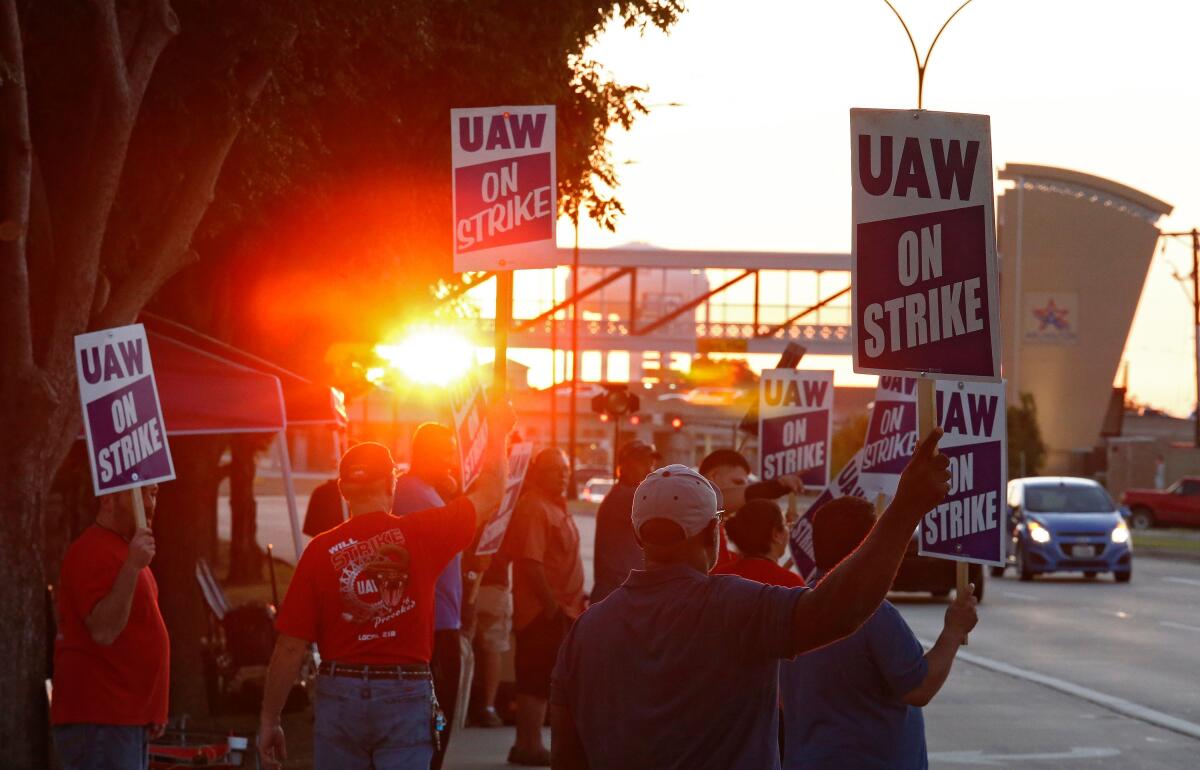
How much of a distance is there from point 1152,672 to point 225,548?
27720 mm

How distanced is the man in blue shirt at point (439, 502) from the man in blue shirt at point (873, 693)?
3834 millimetres

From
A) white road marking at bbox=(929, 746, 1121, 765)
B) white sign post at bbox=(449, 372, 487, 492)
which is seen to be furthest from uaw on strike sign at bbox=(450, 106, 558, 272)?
white road marking at bbox=(929, 746, 1121, 765)

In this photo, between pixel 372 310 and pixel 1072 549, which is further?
pixel 1072 549

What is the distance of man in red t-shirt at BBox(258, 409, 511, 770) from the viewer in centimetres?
657

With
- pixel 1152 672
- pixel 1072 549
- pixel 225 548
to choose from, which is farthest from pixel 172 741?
pixel 225 548

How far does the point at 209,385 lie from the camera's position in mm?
13148

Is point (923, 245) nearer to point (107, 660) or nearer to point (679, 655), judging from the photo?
point (679, 655)

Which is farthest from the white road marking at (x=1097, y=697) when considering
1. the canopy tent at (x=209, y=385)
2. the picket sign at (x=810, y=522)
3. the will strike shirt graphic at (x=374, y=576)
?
the will strike shirt graphic at (x=374, y=576)

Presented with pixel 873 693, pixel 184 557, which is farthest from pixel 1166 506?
pixel 873 693

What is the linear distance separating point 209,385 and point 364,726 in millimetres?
6966

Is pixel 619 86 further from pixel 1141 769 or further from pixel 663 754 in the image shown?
pixel 663 754

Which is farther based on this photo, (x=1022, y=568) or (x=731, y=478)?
(x=1022, y=568)

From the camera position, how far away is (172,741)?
36.4 ft

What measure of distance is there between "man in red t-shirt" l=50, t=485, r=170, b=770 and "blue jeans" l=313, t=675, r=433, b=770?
784mm
